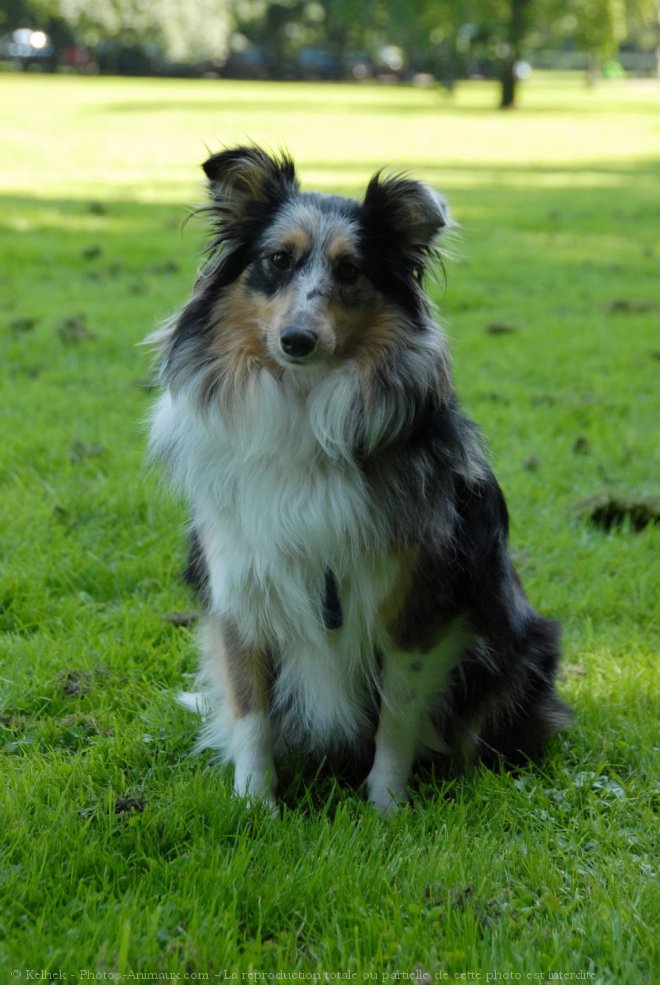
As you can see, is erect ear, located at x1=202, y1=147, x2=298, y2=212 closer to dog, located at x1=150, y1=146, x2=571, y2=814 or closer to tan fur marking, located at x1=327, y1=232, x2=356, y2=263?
dog, located at x1=150, y1=146, x2=571, y2=814

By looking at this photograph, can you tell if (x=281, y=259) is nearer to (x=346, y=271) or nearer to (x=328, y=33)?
(x=346, y=271)

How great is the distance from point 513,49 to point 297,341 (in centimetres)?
4126

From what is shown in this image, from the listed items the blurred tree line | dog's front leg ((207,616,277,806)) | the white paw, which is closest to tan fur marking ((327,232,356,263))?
dog's front leg ((207,616,277,806))

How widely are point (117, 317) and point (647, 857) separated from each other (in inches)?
293

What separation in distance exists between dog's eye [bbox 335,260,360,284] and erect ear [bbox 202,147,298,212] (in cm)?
33

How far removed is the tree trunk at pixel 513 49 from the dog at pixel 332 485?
40.0 metres

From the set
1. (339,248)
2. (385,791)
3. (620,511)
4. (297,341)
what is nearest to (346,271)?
(339,248)

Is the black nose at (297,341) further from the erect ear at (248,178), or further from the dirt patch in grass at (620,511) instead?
the dirt patch in grass at (620,511)

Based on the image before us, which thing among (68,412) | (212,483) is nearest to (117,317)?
(68,412)

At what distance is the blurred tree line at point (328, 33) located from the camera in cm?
4012

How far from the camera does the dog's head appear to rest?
3564 millimetres

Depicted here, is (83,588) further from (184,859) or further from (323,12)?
(323,12)

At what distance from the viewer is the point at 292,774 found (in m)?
3.88

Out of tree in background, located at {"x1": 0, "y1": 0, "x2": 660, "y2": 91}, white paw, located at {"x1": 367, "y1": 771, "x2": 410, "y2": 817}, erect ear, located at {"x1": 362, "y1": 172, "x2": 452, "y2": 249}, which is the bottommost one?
white paw, located at {"x1": 367, "y1": 771, "x2": 410, "y2": 817}
